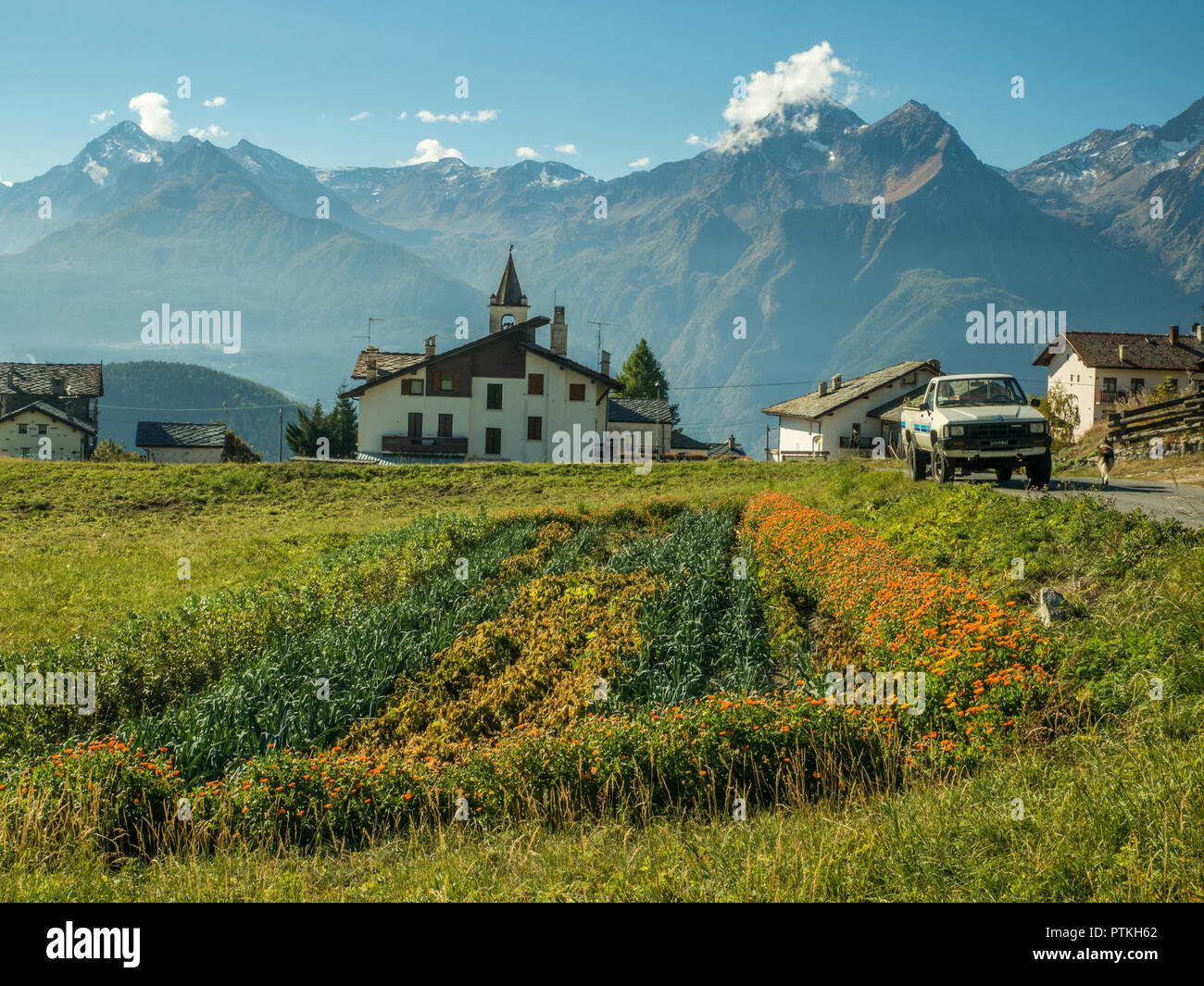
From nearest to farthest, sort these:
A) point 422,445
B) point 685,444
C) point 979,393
→ point 979,393 → point 422,445 → point 685,444

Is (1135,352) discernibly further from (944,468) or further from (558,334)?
(944,468)

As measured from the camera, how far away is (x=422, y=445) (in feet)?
195

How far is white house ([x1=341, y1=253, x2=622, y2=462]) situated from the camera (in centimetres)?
5984

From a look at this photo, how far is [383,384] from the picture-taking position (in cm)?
6009

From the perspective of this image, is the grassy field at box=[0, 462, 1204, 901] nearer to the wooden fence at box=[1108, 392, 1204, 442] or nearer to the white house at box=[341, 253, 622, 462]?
the wooden fence at box=[1108, 392, 1204, 442]

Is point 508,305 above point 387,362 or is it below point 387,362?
above

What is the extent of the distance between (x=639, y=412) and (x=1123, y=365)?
36.9m

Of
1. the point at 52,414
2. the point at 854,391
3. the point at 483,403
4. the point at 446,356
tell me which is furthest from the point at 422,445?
the point at 52,414

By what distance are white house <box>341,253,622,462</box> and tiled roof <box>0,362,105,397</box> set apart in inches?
1618

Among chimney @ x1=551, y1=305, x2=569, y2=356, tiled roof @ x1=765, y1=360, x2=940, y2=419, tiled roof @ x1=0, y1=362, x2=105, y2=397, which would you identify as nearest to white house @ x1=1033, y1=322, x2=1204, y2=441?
tiled roof @ x1=765, y1=360, x2=940, y2=419
